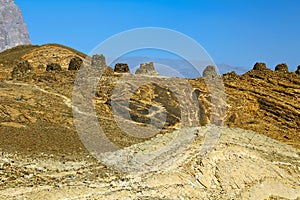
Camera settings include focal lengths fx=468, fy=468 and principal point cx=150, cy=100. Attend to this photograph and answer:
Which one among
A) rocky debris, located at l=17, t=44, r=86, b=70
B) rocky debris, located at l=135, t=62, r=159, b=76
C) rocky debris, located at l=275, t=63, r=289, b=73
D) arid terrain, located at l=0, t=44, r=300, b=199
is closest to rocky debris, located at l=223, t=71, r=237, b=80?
arid terrain, located at l=0, t=44, r=300, b=199

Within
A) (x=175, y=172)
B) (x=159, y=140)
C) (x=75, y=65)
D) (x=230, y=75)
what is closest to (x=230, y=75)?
(x=230, y=75)

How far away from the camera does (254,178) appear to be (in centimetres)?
1744

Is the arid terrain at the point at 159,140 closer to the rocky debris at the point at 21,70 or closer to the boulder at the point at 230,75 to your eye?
the boulder at the point at 230,75

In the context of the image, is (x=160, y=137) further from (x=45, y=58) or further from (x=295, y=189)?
(x=45, y=58)

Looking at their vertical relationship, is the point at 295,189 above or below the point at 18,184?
above

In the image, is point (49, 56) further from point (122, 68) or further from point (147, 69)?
point (147, 69)

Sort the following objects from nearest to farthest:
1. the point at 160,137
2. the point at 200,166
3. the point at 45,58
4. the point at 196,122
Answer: the point at 200,166 → the point at 160,137 → the point at 196,122 → the point at 45,58

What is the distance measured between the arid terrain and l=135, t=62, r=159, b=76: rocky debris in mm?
2533

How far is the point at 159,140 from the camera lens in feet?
64.1

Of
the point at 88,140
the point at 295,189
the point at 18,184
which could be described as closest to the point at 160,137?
the point at 88,140

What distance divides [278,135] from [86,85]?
11.1 meters

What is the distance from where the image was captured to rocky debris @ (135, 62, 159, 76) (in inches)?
1258

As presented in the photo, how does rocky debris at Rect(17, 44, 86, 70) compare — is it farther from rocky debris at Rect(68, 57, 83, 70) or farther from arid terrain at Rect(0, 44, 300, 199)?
arid terrain at Rect(0, 44, 300, 199)

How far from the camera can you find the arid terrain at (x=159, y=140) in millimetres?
14898
